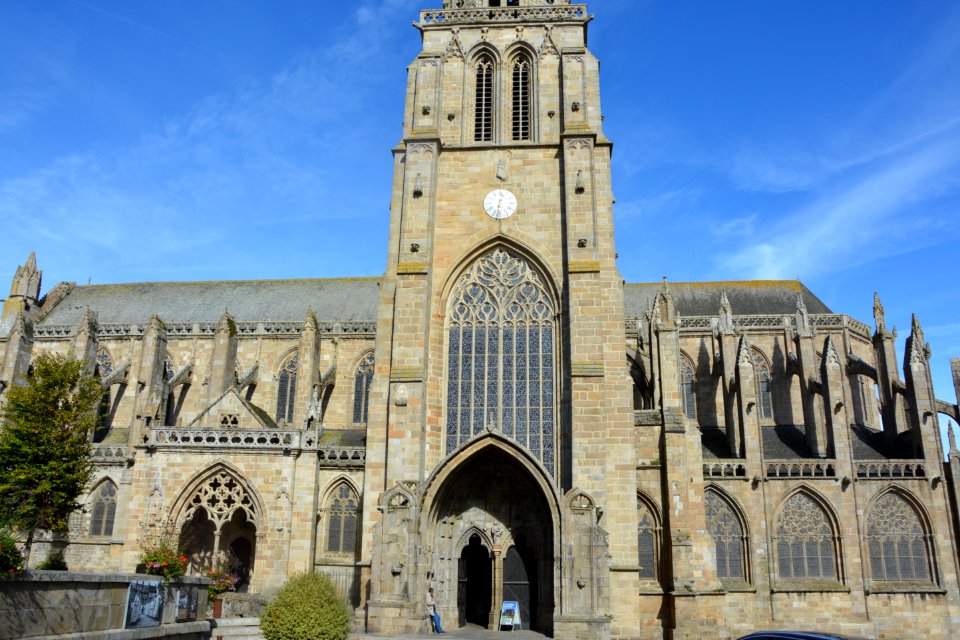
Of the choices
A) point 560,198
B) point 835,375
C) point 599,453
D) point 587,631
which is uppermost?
point 560,198

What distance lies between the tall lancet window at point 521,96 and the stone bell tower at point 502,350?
2.6 inches

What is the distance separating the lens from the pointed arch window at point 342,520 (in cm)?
2562

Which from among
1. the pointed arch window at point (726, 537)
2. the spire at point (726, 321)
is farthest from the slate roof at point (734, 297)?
the pointed arch window at point (726, 537)

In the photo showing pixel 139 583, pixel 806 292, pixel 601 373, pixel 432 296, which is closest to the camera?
pixel 139 583

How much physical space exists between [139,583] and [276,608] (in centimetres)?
317

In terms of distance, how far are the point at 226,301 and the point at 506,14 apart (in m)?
20.4

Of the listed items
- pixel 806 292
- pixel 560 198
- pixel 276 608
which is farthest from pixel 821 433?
pixel 276 608

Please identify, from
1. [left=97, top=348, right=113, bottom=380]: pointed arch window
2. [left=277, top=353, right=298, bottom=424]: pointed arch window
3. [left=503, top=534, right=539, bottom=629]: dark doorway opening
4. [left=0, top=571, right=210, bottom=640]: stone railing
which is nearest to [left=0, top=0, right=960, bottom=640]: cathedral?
[left=503, top=534, right=539, bottom=629]: dark doorway opening

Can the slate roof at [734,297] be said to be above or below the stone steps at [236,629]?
above

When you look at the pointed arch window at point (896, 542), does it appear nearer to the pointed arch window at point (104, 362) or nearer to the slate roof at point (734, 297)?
the slate roof at point (734, 297)

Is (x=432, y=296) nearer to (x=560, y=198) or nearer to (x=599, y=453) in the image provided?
(x=560, y=198)

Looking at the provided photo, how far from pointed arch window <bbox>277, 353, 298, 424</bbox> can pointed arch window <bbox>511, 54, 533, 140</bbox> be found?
1446cm

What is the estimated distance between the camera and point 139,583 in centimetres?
1342

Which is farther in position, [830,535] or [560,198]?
[830,535]
